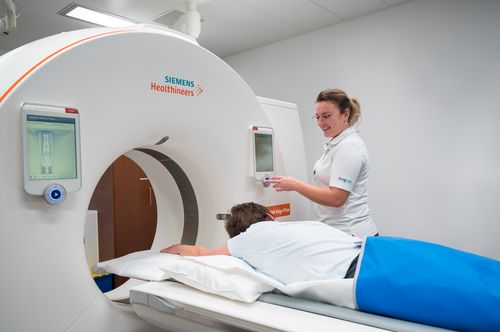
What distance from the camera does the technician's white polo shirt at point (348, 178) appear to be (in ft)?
5.21

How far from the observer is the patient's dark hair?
4.33ft

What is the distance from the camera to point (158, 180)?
168cm

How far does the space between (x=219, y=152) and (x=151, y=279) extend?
51 centimetres

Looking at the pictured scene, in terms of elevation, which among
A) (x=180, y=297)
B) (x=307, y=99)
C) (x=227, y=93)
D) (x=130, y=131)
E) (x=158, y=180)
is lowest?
(x=180, y=297)

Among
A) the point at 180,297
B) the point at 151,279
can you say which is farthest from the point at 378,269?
the point at 151,279

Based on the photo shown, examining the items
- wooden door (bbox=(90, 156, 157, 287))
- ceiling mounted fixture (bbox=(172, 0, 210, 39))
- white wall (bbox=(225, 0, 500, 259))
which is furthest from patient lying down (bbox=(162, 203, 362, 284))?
white wall (bbox=(225, 0, 500, 259))

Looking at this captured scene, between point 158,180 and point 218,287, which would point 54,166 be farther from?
point 158,180

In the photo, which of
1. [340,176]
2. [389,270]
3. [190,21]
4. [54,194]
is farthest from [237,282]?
[190,21]

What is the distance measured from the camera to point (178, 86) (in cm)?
125

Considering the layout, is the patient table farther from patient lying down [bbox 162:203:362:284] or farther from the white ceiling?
the white ceiling

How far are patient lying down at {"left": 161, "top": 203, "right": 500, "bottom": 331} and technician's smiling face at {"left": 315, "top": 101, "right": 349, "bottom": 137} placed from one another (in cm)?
66

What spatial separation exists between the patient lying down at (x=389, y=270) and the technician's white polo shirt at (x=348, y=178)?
17.8 inches

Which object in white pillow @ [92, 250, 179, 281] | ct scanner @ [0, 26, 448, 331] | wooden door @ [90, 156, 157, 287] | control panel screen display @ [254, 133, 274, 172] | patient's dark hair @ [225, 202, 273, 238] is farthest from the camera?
wooden door @ [90, 156, 157, 287]

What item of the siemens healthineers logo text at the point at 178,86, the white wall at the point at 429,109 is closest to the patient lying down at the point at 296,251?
the siemens healthineers logo text at the point at 178,86
